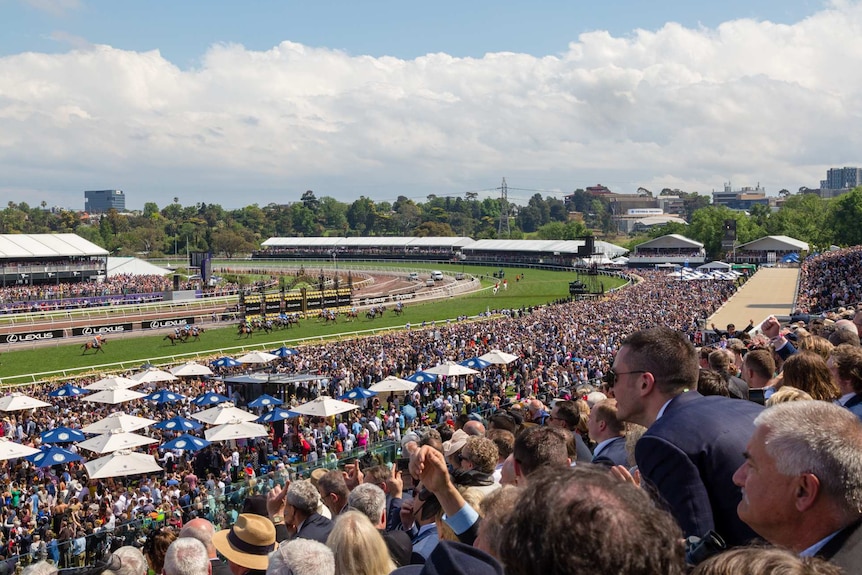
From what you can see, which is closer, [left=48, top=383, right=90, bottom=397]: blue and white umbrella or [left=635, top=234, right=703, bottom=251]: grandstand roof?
[left=48, top=383, right=90, bottom=397]: blue and white umbrella

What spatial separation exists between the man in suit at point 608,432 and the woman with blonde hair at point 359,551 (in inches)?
72.8

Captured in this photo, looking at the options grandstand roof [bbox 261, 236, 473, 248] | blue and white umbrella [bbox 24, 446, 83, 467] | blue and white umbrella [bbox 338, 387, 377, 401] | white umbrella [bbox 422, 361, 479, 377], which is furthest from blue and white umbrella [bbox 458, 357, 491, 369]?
grandstand roof [bbox 261, 236, 473, 248]

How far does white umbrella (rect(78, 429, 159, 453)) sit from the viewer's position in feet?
59.0

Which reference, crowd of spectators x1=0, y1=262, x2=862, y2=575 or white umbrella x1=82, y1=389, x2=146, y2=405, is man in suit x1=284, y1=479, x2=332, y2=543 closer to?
crowd of spectators x1=0, y1=262, x2=862, y2=575

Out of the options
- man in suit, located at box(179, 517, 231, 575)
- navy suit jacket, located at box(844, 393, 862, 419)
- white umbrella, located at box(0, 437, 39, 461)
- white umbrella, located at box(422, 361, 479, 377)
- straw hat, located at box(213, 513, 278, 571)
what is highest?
navy suit jacket, located at box(844, 393, 862, 419)

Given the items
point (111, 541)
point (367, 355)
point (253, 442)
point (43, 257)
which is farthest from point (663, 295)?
point (43, 257)

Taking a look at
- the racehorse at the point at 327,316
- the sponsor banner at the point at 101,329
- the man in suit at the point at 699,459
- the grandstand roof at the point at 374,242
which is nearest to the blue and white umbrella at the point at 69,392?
the sponsor banner at the point at 101,329

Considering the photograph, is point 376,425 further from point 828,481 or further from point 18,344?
point 18,344

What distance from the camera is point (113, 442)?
1816 cm

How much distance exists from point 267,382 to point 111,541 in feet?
45.7

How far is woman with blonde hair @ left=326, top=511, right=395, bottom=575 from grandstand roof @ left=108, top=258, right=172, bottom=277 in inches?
3552

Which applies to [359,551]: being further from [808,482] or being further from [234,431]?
[234,431]

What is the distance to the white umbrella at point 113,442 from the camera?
18.0m

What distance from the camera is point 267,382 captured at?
2588cm
